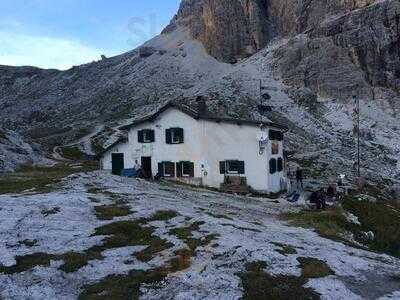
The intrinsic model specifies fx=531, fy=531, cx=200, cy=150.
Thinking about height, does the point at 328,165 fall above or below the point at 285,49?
below

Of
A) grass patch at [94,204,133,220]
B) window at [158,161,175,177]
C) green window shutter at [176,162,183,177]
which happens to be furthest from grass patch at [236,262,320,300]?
window at [158,161,175,177]

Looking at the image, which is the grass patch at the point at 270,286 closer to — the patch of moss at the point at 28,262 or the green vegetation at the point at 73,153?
the patch of moss at the point at 28,262

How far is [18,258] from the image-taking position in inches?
986

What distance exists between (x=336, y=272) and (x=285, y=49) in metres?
139

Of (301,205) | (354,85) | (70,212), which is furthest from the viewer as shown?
(354,85)

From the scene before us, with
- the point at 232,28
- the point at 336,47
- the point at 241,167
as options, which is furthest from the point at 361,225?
the point at 232,28

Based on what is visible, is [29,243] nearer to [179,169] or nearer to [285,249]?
[285,249]

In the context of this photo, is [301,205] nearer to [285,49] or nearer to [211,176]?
[211,176]

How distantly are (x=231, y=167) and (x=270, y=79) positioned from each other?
94.2 meters

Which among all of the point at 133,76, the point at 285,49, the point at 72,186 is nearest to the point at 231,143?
the point at 72,186

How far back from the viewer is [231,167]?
58.4 m

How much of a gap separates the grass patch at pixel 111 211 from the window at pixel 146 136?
25752mm

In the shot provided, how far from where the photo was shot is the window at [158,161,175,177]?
199 ft

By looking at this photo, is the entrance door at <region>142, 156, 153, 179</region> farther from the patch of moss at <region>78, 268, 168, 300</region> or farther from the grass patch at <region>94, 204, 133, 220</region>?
the patch of moss at <region>78, 268, 168, 300</region>
